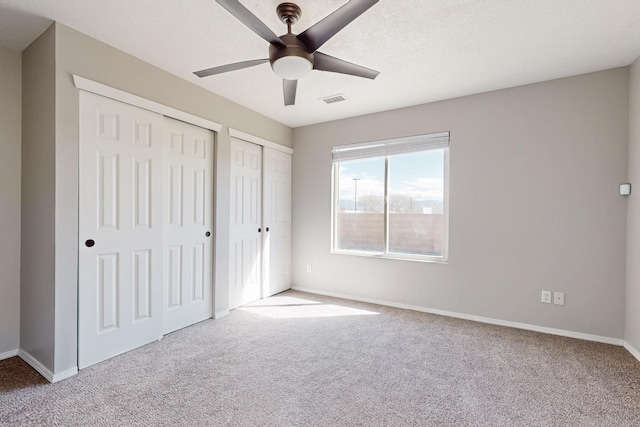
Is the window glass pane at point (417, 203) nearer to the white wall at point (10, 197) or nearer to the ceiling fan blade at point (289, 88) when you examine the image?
the ceiling fan blade at point (289, 88)

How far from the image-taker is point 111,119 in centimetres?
236

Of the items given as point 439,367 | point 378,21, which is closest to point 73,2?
point 378,21

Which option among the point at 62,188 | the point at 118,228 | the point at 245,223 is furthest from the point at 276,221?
the point at 62,188

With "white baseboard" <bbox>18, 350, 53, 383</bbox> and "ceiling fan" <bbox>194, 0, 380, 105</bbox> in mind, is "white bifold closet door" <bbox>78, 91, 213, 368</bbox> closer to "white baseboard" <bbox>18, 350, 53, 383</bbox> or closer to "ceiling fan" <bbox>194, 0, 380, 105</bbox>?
"white baseboard" <bbox>18, 350, 53, 383</bbox>

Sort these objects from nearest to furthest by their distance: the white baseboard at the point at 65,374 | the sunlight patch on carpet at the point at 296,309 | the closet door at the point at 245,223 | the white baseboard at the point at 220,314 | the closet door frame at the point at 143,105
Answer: the white baseboard at the point at 65,374 → the closet door frame at the point at 143,105 → the white baseboard at the point at 220,314 → the sunlight patch on carpet at the point at 296,309 → the closet door at the point at 245,223

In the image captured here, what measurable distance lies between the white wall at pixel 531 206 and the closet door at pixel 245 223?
1.61m

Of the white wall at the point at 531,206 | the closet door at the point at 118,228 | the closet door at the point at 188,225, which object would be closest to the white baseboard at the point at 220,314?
the closet door at the point at 188,225

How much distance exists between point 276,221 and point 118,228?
82.5 inches

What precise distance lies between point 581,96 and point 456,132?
43.0 inches

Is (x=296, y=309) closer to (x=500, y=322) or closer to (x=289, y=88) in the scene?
(x=500, y=322)

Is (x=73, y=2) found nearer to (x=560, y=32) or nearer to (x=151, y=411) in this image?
(x=151, y=411)

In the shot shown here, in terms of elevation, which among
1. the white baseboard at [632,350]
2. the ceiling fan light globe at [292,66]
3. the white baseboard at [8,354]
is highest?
the ceiling fan light globe at [292,66]

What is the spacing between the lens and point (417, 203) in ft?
12.2

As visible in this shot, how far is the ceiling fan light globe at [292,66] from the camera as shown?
1.77 meters
